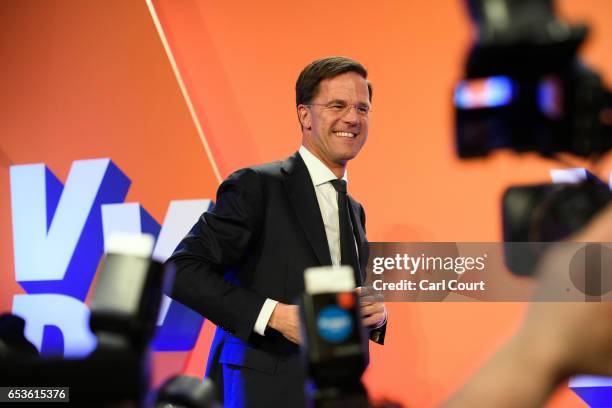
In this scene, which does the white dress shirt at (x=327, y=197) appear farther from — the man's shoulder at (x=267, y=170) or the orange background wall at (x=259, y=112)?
the orange background wall at (x=259, y=112)

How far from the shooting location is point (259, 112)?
304 centimetres

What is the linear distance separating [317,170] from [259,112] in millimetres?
1077

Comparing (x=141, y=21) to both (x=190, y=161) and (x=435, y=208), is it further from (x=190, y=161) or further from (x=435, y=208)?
(x=435, y=208)

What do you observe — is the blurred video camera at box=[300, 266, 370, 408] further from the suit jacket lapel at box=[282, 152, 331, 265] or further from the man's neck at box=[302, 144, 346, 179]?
the man's neck at box=[302, 144, 346, 179]

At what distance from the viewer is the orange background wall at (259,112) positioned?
9.51 feet

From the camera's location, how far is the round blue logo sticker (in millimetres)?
722

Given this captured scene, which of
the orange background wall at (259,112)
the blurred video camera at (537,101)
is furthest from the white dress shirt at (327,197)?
the blurred video camera at (537,101)

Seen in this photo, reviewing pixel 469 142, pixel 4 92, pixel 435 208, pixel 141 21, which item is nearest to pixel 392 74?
pixel 435 208

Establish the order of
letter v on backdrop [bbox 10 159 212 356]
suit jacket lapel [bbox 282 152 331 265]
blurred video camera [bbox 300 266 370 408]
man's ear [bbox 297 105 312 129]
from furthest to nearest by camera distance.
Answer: letter v on backdrop [bbox 10 159 212 356]
man's ear [bbox 297 105 312 129]
suit jacket lapel [bbox 282 152 331 265]
blurred video camera [bbox 300 266 370 408]

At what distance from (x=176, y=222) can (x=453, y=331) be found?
1238 mm

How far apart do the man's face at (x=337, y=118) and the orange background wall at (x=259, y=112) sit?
84cm

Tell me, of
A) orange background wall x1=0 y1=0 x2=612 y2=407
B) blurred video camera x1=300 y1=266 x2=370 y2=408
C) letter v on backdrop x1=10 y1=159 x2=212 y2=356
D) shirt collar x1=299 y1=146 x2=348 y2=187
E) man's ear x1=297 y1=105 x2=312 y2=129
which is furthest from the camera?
letter v on backdrop x1=10 y1=159 x2=212 y2=356

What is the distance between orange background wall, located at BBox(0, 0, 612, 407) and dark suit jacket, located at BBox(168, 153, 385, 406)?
1.05 meters

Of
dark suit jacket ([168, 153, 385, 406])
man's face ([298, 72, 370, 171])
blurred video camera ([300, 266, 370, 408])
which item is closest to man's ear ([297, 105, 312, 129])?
man's face ([298, 72, 370, 171])
